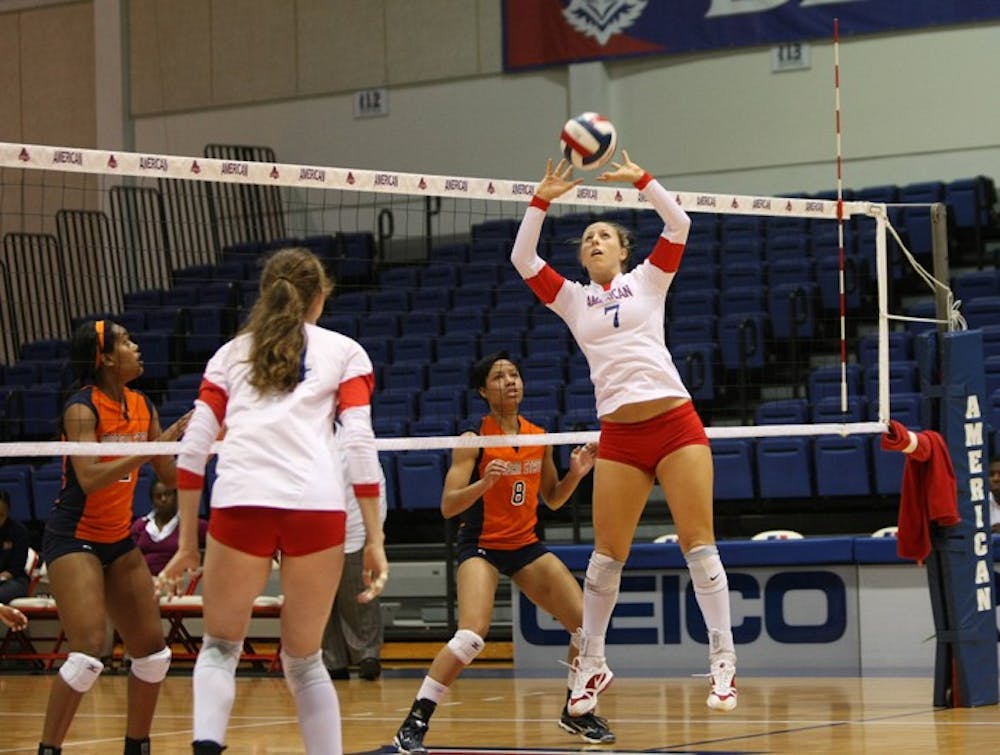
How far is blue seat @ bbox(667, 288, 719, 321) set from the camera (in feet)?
49.3

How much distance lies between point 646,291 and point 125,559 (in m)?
2.36

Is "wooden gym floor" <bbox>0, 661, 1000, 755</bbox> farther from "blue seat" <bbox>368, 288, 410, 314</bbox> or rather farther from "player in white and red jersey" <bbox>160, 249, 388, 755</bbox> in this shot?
"blue seat" <bbox>368, 288, 410, 314</bbox>

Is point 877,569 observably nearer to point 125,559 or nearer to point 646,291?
point 646,291

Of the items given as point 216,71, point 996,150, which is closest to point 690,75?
point 996,150

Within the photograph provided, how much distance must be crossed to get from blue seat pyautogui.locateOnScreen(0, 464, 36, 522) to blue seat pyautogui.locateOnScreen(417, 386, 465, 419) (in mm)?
3854

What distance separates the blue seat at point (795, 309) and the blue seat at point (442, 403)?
9.38 feet

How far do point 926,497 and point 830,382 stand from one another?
5309 millimetres

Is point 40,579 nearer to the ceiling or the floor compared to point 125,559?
nearer to the floor

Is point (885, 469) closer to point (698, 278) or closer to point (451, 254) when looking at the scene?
point (698, 278)

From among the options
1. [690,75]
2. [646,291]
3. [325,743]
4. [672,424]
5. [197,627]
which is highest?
Answer: [690,75]

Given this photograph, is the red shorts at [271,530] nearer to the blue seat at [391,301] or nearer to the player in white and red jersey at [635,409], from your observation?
the player in white and red jersey at [635,409]

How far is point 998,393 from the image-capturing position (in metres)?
12.6

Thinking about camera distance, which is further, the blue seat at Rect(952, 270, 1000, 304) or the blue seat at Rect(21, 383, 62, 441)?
the blue seat at Rect(21, 383, 62, 441)

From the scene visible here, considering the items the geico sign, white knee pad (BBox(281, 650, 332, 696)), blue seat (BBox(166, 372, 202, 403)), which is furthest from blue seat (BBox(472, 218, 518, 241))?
white knee pad (BBox(281, 650, 332, 696))
